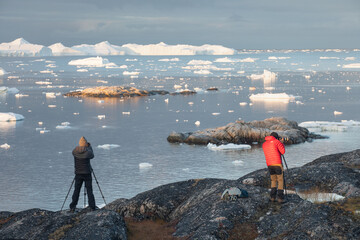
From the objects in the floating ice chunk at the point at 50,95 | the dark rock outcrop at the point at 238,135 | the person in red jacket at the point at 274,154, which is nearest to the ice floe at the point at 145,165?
the dark rock outcrop at the point at 238,135

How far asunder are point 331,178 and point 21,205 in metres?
17.9

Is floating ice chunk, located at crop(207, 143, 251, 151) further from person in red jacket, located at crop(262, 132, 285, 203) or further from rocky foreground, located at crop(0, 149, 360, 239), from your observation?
person in red jacket, located at crop(262, 132, 285, 203)

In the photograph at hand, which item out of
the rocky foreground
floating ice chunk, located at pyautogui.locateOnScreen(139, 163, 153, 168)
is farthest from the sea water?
the rocky foreground

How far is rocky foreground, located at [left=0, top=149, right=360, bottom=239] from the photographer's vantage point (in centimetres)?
1453

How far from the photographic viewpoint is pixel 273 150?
1559cm

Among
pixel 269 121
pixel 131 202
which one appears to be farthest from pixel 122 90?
pixel 131 202

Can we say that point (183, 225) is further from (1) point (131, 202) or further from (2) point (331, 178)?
(2) point (331, 178)

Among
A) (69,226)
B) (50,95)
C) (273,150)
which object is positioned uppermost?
(273,150)

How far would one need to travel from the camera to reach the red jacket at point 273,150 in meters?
15.5

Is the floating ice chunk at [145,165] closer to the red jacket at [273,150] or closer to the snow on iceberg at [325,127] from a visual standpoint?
the snow on iceberg at [325,127]

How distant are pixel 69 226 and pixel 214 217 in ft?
14.8

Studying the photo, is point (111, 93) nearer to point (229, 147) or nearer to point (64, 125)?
point (64, 125)

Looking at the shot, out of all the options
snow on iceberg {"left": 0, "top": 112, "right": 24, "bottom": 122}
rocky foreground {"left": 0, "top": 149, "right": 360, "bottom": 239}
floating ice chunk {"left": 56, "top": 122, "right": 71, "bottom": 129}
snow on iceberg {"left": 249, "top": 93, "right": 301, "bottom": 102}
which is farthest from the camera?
snow on iceberg {"left": 249, "top": 93, "right": 301, "bottom": 102}

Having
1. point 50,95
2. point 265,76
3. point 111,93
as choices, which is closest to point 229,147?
point 111,93
